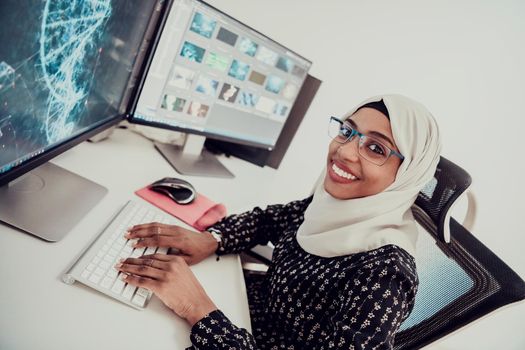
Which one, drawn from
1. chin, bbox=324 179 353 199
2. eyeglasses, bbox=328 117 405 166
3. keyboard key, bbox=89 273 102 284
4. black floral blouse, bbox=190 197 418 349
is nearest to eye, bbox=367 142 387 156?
eyeglasses, bbox=328 117 405 166

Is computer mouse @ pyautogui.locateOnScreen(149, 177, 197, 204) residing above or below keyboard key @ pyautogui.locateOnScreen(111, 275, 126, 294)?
above

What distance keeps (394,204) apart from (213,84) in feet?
2.24

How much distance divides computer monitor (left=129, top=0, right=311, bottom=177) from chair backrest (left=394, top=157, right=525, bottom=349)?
2.27 ft

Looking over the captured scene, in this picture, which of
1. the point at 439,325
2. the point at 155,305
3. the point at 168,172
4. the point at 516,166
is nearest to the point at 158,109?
the point at 168,172

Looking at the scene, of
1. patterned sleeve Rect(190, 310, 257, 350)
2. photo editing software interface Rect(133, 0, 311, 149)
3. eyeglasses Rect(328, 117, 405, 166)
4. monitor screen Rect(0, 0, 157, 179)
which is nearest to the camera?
monitor screen Rect(0, 0, 157, 179)

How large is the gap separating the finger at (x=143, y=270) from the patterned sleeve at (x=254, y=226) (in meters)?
0.23

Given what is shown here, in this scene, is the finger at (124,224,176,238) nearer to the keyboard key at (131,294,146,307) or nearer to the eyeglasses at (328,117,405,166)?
the keyboard key at (131,294,146,307)

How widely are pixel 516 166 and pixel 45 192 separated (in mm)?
1860

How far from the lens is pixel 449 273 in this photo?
2.52 ft

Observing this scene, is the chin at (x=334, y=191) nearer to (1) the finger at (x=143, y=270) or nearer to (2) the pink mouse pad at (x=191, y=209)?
(2) the pink mouse pad at (x=191, y=209)

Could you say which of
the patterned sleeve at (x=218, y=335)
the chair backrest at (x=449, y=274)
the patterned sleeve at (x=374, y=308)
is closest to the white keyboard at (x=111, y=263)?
the patterned sleeve at (x=218, y=335)

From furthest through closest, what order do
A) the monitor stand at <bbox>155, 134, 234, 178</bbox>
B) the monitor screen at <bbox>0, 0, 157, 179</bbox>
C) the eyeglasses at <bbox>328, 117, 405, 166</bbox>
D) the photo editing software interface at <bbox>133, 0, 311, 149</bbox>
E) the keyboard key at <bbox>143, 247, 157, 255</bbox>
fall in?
the monitor stand at <bbox>155, 134, 234, 178</bbox>, the photo editing software interface at <bbox>133, 0, 311, 149</bbox>, the eyeglasses at <bbox>328, 117, 405, 166</bbox>, the keyboard key at <bbox>143, 247, 157, 255</bbox>, the monitor screen at <bbox>0, 0, 157, 179</bbox>

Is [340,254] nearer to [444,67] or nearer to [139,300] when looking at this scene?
[139,300]

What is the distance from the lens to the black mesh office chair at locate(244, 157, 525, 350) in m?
0.67
